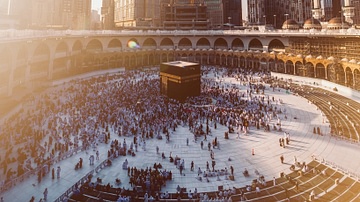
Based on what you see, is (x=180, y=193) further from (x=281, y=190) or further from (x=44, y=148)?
(x=44, y=148)

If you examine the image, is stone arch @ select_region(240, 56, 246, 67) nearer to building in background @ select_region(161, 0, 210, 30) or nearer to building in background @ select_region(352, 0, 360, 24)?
building in background @ select_region(161, 0, 210, 30)

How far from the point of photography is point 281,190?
52.5 ft

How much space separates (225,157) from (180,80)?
16967mm

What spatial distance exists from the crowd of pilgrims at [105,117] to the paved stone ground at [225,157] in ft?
3.98

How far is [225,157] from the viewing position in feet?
66.7

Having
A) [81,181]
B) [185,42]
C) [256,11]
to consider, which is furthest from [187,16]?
[81,181]

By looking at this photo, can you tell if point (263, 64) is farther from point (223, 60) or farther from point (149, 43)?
point (149, 43)

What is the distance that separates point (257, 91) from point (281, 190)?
2497cm

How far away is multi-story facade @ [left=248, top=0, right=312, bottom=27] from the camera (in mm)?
95688

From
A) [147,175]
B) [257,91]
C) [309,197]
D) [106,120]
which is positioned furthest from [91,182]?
[257,91]

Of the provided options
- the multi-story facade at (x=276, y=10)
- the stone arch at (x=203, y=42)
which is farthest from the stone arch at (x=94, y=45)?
the multi-story facade at (x=276, y=10)

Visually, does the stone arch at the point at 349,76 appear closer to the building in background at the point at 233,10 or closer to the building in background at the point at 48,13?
the building in background at the point at 48,13

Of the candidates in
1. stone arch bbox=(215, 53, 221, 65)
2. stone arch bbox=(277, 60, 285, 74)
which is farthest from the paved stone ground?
stone arch bbox=(215, 53, 221, 65)

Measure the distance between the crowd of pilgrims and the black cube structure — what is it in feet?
3.82
